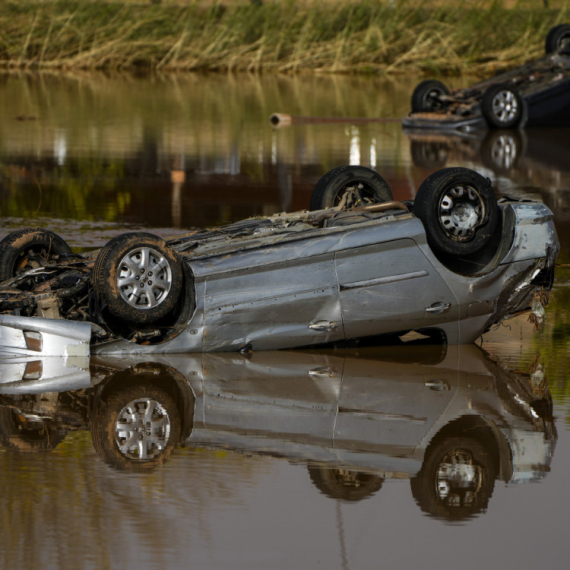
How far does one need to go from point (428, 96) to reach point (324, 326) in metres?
15.9

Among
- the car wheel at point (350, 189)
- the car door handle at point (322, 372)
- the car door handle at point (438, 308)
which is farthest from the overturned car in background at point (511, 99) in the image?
the car door handle at point (322, 372)

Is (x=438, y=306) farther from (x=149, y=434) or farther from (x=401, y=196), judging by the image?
(x=401, y=196)

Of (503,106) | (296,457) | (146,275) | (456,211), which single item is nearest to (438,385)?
(456,211)

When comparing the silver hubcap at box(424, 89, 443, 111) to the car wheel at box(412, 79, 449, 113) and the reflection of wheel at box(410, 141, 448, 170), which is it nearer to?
the car wheel at box(412, 79, 449, 113)

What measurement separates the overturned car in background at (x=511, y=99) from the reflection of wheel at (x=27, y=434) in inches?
660

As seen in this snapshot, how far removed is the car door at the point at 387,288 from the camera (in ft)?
28.5

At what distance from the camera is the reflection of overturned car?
672 cm

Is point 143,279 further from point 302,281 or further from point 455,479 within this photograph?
point 455,479

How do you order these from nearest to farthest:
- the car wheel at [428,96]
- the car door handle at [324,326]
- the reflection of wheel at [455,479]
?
the reflection of wheel at [455,479], the car door handle at [324,326], the car wheel at [428,96]

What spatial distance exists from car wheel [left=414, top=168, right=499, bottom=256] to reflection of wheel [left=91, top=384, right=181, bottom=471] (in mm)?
2222

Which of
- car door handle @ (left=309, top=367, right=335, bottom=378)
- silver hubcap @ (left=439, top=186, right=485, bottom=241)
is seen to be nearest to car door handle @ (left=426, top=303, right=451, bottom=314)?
silver hubcap @ (left=439, top=186, right=485, bottom=241)

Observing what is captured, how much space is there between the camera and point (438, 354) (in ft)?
30.1

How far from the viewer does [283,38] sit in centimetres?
3547

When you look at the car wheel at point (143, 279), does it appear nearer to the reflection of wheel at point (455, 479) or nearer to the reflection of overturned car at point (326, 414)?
the reflection of overturned car at point (326, 414)
